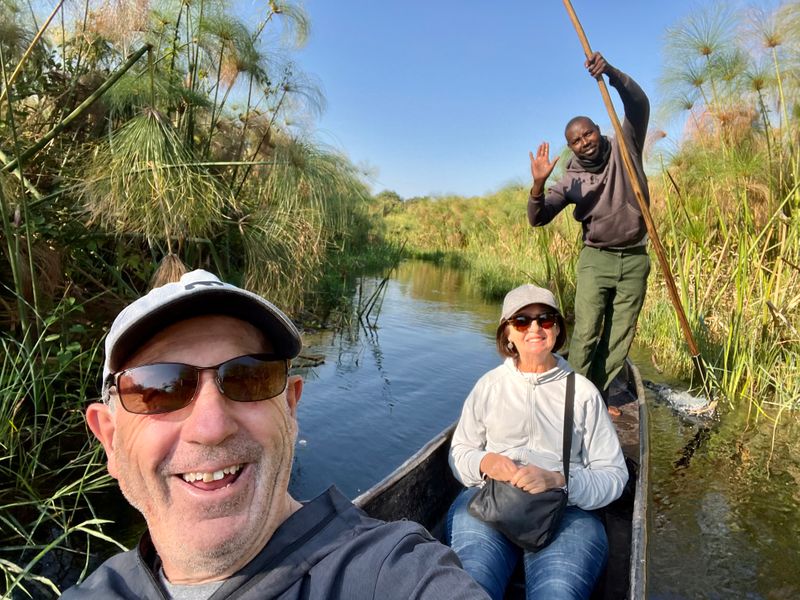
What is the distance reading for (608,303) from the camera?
5.06 m

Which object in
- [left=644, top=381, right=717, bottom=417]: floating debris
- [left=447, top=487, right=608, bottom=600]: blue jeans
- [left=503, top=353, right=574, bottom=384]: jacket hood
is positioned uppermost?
[left=503, top=353, right=574, bottom=384]: jacket hood

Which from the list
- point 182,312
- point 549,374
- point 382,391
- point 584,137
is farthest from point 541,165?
point 382,391

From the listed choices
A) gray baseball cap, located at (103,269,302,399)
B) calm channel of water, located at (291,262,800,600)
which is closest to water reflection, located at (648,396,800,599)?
calm channel of water, located at (291,262,800,600)

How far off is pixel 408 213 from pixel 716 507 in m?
40.4

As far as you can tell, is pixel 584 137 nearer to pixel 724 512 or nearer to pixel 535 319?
pixel 535 319

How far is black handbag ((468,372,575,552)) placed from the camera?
2.33 meters

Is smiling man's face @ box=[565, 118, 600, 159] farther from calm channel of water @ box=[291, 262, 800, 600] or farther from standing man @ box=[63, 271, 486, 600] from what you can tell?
standing man @ box=[63, 271, 486, 600]

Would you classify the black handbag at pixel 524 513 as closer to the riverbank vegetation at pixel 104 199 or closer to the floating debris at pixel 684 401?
the riverbank vegetation at pixel 104 199

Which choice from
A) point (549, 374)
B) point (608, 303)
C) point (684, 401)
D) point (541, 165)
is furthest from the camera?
point (684, 401)

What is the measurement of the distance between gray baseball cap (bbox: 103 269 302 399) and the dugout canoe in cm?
157

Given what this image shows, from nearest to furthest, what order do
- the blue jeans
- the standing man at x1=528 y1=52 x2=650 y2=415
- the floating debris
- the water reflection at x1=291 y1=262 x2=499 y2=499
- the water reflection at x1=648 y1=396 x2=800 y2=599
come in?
the blue jeans < the water reflection at x1=648 y1=396 x2=800 y2=599 < the standing man at x1=528 y1=52 x2=650 y2=415 < the water reflection at x1=291 y1=262 x2=499 y2=499 < the floating debris

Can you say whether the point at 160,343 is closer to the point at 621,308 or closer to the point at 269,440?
the point at 269,440

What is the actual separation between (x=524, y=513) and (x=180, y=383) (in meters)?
1.66

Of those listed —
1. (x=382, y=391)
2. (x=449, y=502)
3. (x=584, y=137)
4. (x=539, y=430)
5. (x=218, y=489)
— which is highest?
(x=584, y=137)
